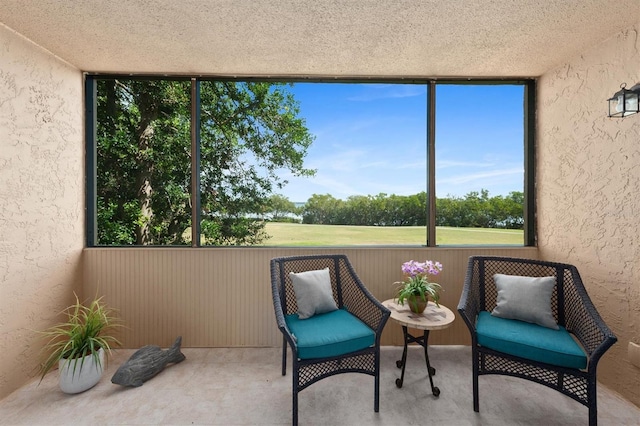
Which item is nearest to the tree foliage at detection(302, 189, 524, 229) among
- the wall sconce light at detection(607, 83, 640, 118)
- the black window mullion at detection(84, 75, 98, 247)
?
the wall sconce light at detection(607, 83, 640, 118)

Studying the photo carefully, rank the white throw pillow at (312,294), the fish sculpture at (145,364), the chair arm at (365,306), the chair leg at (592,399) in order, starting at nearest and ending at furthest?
the chair leg at (592,399) → the chair arm at (365,306) → the fish sculpture at (145,364) → the white throw pillow at (312,294)

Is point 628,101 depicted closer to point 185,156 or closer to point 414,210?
point 414,210

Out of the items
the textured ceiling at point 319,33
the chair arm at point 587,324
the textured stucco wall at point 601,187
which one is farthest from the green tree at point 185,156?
the chair arm at point 587,324

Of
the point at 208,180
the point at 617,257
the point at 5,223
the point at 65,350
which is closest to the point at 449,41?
the point at 617,257

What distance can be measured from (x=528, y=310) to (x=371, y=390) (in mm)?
1373

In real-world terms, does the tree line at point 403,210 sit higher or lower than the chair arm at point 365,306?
higher

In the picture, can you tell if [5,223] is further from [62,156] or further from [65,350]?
[65,350]

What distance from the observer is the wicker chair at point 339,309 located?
5.46ft

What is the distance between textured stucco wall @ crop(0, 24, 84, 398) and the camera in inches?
75.5

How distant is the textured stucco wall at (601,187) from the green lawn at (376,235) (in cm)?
60

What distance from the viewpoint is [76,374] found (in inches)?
75.0

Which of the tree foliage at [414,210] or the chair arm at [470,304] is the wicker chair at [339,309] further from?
the tree foliage at [414,210]

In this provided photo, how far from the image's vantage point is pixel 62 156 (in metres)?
2.35

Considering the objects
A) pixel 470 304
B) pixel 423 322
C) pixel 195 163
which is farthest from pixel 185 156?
pixel 470 304
